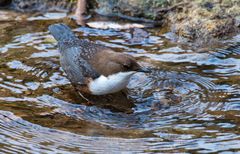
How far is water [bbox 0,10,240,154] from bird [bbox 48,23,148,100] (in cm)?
18

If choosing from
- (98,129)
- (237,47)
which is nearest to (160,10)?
(237,47)

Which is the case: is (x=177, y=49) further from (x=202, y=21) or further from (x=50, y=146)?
(x=50, y=146)

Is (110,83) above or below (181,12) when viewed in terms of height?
below

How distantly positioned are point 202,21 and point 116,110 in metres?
2.39

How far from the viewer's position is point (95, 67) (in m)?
5.82

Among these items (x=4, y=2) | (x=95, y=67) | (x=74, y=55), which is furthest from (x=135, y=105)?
(x=4, y=2)

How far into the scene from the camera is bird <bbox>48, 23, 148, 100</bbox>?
5.56 m

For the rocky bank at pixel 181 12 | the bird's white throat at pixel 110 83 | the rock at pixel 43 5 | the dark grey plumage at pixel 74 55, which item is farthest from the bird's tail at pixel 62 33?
the rock at pixel 43 5

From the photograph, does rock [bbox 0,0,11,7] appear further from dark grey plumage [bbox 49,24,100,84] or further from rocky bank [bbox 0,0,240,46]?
dark grey plumage [bbox 49,24,100,84]

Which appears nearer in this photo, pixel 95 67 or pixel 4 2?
Result: pixel 95 67

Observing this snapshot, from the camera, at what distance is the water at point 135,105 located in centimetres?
461

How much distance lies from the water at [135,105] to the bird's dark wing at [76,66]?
18 centimetres

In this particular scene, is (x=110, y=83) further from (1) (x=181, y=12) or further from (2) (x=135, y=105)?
(1) (x=181, y=12)

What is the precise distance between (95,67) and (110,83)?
313 mm
